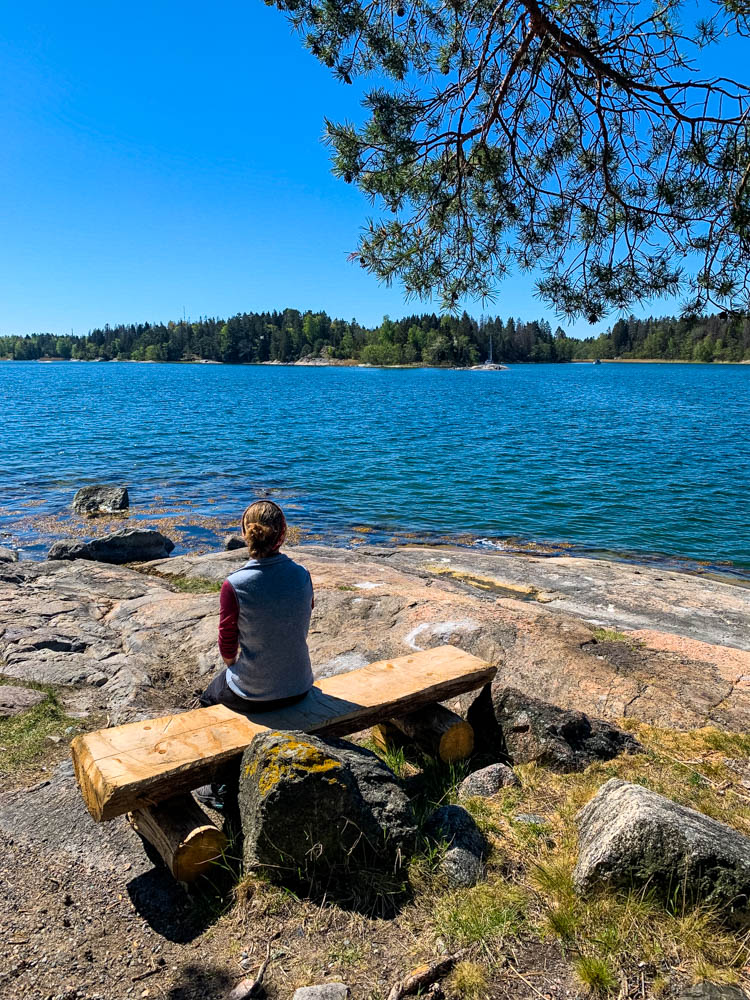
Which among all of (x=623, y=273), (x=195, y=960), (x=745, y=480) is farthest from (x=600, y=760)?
(x=745, y=480)

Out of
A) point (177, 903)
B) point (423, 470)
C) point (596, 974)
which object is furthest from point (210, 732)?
point (423, 470)

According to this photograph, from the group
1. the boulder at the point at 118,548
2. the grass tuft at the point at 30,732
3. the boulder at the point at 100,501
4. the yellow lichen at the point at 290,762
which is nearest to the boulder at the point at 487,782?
the yellow lichen at the point at 290,762

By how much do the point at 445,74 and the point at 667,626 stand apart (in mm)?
8159

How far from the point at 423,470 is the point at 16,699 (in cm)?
2423

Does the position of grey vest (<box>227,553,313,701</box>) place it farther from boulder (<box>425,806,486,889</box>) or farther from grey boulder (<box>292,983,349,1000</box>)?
grey boulder (<box>292,983,349,1000</box>)

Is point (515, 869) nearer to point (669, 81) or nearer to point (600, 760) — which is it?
point (600, 760)

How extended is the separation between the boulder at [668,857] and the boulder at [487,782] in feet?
3.96

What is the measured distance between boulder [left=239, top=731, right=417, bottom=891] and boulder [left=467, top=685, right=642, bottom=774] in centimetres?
161

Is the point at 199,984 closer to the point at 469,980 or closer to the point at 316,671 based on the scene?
the point at 469,980

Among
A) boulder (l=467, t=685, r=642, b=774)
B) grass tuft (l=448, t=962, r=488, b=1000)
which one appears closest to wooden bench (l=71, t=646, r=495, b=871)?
boulder (l=467, t=685, r=642, b=774)

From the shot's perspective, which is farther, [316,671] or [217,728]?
[316,671]

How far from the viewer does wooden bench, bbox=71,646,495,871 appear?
11.8 ft

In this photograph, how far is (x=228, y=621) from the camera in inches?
169

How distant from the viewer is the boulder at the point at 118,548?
14836 millimetres
